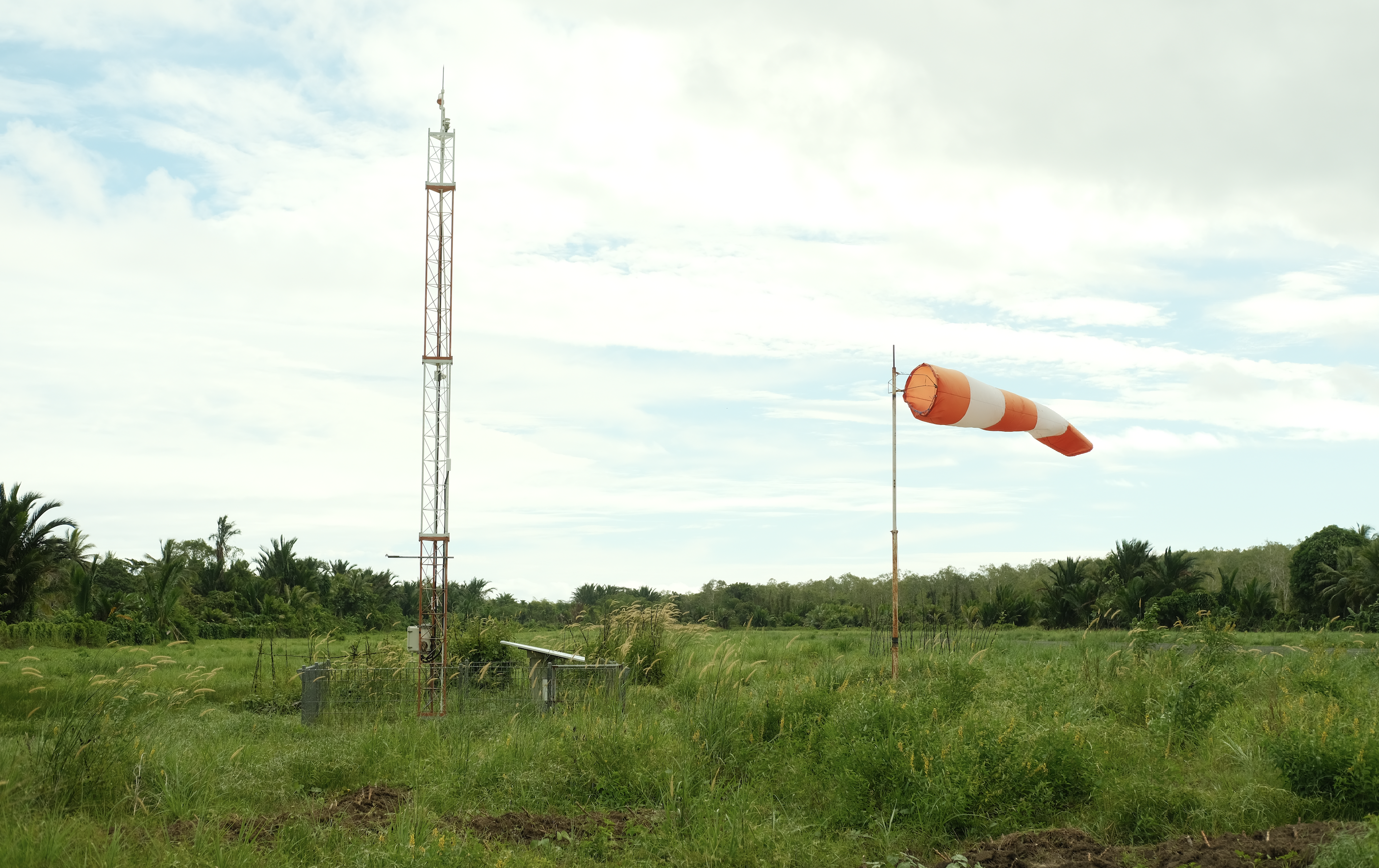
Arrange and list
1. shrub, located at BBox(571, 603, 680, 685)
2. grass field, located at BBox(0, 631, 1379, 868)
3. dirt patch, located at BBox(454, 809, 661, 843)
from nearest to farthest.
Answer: grass field, located at BBox(0, 631, 1379, 868) → dirt patch, located at BBox(454, 809, 661, 843) → shrub, located at BBox(571, 603, 680, 685)

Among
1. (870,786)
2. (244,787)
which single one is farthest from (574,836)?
(244,787)

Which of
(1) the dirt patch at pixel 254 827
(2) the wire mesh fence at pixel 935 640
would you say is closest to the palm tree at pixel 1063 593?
(2) the wire mesh fence at pixel 935 640

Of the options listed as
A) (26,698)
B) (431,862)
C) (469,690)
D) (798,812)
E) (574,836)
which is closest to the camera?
(431,862)

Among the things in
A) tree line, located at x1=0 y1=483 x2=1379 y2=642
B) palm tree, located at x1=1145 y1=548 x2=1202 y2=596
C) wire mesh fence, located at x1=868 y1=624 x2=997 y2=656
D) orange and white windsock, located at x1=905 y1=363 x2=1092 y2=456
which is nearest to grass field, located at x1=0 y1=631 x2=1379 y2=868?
orange and white windsock, located at x1=905 y1=363 x2=1092 y2=456

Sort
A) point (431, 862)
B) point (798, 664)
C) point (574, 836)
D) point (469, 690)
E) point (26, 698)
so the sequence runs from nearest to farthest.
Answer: point (431, 862) → point (574, 836) → point (469, 690) → point (26, 698) → point (798, 664)

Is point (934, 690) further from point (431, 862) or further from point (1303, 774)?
point (431, 862)

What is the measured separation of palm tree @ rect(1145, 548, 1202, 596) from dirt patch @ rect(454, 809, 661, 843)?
30817 millimetres

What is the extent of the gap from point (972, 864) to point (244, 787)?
5.29 metres

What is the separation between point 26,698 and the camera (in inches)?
510

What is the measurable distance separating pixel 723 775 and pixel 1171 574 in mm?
30916

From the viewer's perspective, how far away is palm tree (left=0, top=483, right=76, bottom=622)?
32.8m

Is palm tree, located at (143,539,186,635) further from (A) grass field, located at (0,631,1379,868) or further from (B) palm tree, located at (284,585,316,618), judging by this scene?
(A) grass field, located at (0,631,1379,868)

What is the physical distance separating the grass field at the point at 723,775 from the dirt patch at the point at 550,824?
0.04 m

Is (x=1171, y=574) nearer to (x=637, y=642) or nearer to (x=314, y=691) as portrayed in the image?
(x=637, y=642)
